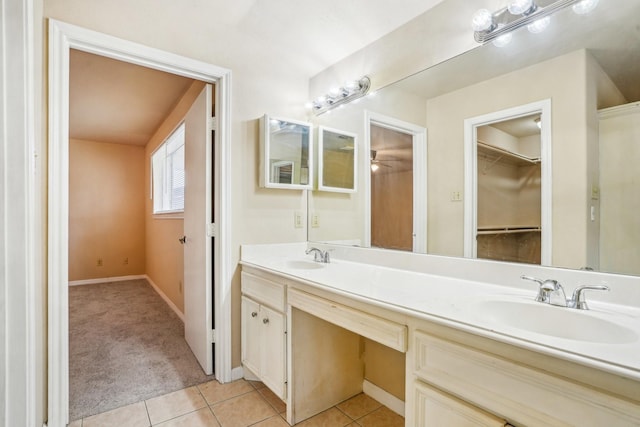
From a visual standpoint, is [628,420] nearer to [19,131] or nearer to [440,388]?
[440,388]

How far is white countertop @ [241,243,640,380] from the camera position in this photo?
694mm

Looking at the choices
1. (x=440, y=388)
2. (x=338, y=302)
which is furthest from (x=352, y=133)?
(x=440, y=388)

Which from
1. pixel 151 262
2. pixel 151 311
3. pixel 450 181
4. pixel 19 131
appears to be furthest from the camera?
pixel 151 262

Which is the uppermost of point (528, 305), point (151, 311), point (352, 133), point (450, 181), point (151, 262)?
point (352, 133)

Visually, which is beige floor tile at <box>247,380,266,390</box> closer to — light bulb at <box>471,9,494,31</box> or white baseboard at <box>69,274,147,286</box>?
light bulb at <box>471,9,494,31</box>

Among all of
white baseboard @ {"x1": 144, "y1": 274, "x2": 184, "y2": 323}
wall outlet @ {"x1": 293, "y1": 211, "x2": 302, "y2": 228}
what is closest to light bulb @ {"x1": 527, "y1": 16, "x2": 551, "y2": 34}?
wall outlet @ {"x1": 293, "y1": 211, "x2": 302, "y2": 228}

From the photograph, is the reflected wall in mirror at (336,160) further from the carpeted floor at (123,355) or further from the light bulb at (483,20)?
the carpeted floor at (123,355)

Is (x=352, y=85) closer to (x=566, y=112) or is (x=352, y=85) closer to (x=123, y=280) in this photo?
(x=566, y=112)

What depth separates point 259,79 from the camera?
2178 millimetres

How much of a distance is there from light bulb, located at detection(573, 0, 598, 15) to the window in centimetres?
321

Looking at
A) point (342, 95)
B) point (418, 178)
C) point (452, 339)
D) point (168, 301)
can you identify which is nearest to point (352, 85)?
point (342, 95)

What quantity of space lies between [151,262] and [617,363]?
5.43 meters

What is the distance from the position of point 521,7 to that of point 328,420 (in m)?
2.13

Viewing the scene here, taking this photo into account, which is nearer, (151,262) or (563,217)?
(563,217)
